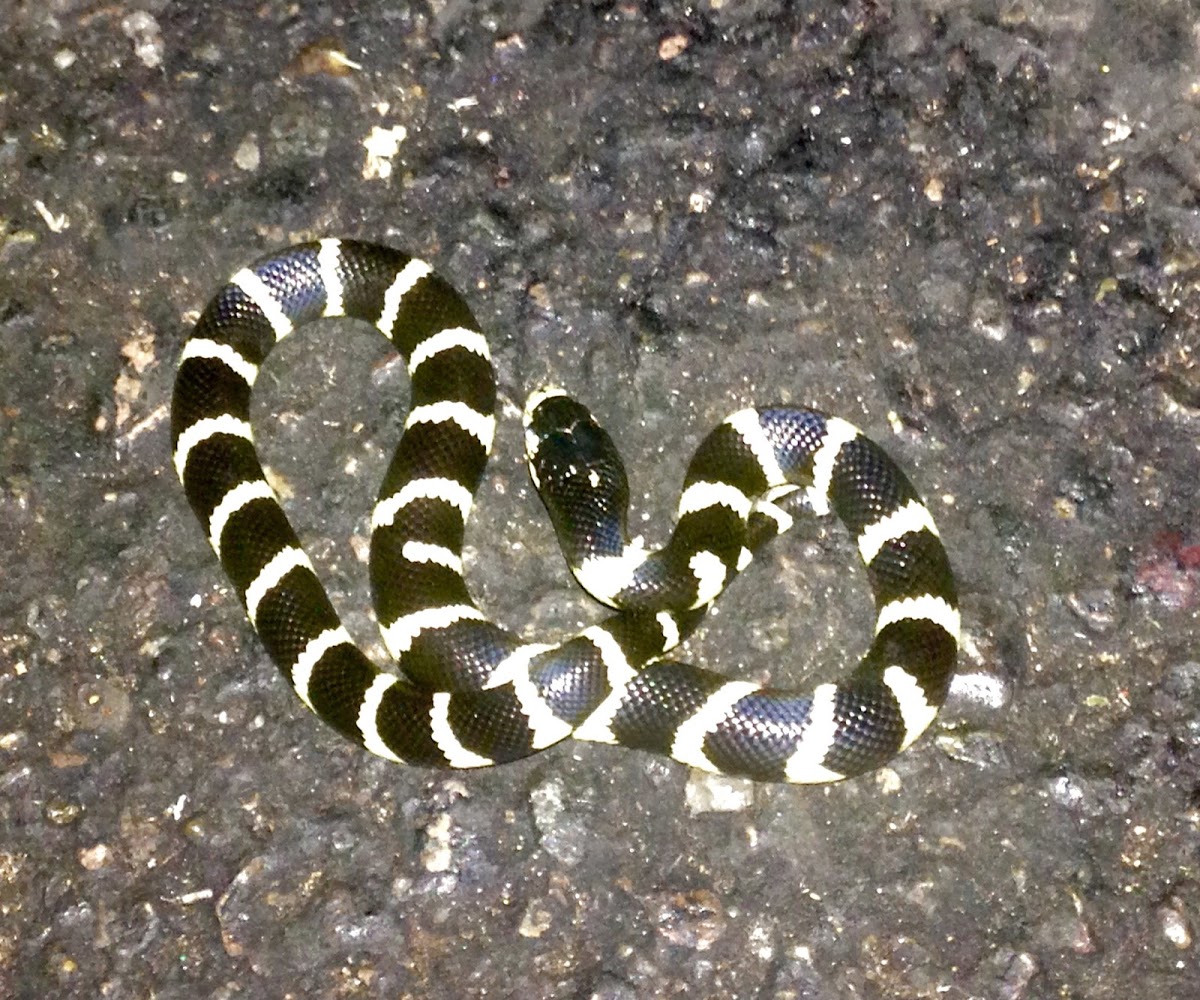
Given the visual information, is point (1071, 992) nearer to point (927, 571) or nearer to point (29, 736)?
point (927, 571)

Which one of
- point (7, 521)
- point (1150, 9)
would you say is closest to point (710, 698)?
point (7, 521)

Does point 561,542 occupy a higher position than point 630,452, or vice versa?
point 630,452

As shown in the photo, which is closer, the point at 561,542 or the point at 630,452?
the point at 561,542

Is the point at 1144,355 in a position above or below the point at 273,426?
above

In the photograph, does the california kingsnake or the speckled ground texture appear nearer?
the speckled ground texture
